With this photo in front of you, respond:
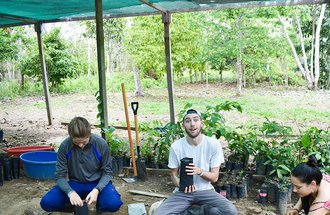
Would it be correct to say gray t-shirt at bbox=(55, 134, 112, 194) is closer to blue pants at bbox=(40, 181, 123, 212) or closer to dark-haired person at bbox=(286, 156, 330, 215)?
blue pants at bbox=(40, 181, 123, 212)

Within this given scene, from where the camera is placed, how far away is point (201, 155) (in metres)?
2.77

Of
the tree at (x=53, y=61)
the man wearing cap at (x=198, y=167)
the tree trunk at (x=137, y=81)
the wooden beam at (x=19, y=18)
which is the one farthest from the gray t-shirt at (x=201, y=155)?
the tree at (x=53, y=61)

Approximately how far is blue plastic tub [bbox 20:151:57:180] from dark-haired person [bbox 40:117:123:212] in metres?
1.22

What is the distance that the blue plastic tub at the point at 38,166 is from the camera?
4.06m

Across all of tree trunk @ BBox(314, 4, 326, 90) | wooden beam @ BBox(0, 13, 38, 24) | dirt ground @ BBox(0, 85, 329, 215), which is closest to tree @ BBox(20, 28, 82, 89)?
dirt ground @ BBox(0, 85, 329, 215)

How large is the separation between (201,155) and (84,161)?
1.03 meters

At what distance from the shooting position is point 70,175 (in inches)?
118

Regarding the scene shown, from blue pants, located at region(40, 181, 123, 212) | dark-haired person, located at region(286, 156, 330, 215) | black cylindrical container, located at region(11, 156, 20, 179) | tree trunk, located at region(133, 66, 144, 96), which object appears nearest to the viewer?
dark-haired person, located at region(286, 156, 330, 215)

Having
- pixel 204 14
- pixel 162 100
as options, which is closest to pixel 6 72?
pixel 162 100

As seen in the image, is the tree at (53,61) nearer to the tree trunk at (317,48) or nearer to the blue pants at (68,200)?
the tree trunk at (317,48)

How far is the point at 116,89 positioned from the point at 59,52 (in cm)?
305

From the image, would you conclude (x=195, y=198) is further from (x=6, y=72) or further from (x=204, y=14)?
(x=6, y=72)

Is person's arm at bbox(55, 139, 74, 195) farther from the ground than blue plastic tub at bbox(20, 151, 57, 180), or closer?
farther from the ground

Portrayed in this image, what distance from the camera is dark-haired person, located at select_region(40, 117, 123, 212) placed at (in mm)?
2818
